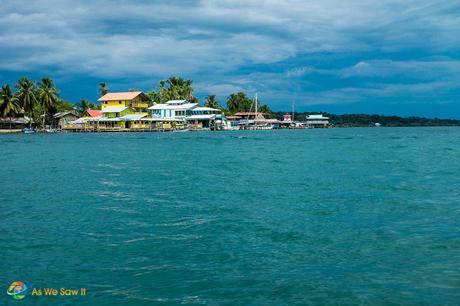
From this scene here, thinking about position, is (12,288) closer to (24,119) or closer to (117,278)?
(117,278)

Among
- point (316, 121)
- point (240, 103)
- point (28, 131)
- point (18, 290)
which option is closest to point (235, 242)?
point (18, 290)

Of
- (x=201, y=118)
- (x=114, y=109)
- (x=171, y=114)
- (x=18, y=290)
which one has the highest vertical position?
(x=114, y=109)

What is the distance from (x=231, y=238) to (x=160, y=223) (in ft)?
7.17

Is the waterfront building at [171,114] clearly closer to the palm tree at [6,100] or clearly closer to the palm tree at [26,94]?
the palm tree at [26,94]

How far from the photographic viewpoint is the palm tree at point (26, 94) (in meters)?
83.5

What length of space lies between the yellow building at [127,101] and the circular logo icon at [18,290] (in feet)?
305

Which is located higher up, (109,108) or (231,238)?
(109,108)

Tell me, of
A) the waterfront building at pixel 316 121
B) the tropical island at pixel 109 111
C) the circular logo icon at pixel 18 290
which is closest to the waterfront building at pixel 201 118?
the tropical island at pixel 109 111

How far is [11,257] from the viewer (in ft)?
25.7

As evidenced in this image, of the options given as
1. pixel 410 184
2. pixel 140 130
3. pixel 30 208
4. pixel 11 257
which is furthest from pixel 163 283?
pixel 140 130

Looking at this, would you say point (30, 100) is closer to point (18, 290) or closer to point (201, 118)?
point (201, 118)

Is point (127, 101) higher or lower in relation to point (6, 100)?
higher

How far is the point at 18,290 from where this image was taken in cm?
633

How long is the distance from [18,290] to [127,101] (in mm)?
93476
